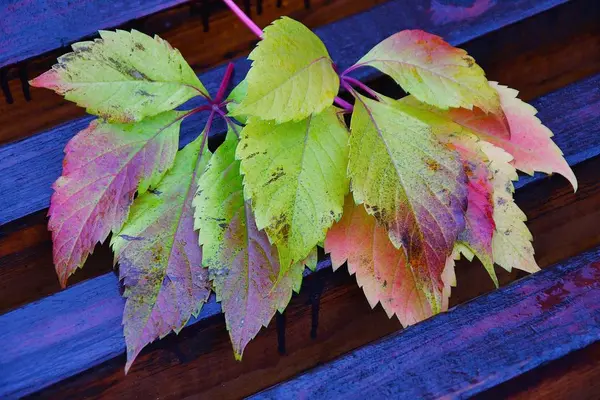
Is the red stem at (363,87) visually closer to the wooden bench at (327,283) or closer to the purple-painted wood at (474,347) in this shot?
the wooden bench at (327,283)

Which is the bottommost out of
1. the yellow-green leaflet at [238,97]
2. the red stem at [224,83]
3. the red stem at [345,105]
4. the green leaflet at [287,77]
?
the red stem at [224,83]

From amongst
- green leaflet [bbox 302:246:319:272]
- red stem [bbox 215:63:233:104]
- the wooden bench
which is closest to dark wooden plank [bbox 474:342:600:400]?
the wooden bench

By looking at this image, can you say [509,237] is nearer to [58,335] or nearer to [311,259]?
[311,259]

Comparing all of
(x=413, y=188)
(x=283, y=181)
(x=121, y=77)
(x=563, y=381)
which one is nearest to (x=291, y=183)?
(x=283, y=181)

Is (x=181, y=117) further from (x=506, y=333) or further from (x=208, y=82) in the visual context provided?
(x=506, y=333)

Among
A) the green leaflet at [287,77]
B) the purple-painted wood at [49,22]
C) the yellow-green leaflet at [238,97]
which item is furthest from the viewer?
the purple-painted wood at [49,22]

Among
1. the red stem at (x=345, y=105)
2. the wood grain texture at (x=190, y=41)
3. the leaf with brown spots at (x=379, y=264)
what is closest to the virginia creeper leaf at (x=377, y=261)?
the leaf with brown spots at (x=379, y=264)

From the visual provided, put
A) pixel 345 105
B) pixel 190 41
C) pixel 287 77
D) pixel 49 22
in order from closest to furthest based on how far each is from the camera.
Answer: pixel 287 77
pixel 345 105
pixel 49 22
pixel 190 41
